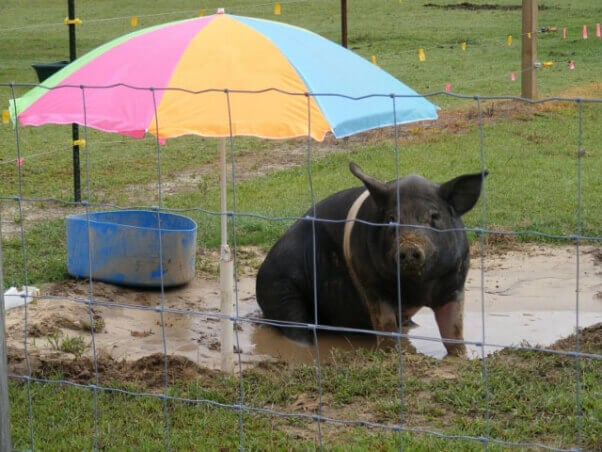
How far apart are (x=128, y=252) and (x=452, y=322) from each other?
2320mm

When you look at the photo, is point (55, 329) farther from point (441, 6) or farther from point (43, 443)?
point (441, 6)

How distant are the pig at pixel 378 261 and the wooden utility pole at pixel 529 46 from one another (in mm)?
8103

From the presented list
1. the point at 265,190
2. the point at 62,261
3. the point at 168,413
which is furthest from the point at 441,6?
the point at 168,413

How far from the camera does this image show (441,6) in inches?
1101

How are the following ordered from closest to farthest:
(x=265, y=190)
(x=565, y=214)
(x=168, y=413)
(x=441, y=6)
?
(x=168, y=413), (x=565, y=214), (x=265, y=190), (x=441, y=6)

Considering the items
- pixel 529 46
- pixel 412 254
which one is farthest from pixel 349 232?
pixel 529 46

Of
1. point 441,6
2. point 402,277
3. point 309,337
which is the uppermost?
point 441,6

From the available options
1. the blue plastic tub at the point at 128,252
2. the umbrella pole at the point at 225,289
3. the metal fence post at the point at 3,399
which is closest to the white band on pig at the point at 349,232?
the umbrella pole at the point at 225,289

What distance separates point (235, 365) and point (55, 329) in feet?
3.60

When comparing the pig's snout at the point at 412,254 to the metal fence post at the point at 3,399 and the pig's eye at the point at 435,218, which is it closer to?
the pig's eye at the point at 435,218

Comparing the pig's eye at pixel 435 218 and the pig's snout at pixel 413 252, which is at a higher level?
the pig's eye at pixel 435 218

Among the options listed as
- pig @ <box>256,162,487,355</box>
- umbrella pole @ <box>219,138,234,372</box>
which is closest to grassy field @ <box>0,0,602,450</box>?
umbrella pole @ <box>219,138,234,372</box>

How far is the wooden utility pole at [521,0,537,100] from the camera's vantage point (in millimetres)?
14299

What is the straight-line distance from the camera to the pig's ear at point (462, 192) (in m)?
5.87
